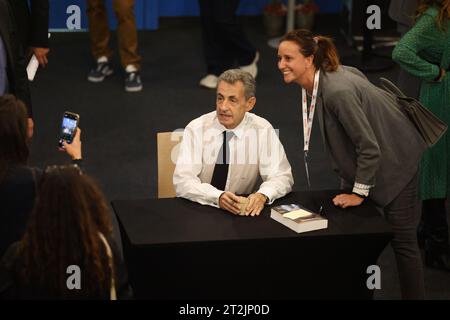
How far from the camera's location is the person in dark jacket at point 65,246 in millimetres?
3066

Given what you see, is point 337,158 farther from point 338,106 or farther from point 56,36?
point 56,36

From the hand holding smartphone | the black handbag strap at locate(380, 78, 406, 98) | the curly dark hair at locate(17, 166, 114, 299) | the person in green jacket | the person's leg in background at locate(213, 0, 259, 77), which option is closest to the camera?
the curly dark hair at locate(17, 166, 114, 299)

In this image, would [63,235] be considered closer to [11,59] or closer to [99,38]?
[11,59]

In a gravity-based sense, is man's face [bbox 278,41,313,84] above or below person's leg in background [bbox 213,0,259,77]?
above

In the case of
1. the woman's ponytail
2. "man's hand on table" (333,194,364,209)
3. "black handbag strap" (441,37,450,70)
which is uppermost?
the woman's ponytail

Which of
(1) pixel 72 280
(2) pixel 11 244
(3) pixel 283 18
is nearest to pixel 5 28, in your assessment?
(2) pixel 11 244

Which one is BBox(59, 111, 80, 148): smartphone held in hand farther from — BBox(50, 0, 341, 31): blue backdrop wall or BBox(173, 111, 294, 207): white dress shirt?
BBox(50, 0, 341, 31): blue backdrop wall

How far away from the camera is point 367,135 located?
409 cm

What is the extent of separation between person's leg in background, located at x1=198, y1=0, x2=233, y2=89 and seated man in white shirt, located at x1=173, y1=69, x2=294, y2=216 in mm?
2981

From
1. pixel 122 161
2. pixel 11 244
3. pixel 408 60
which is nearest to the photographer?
pixel 11 244

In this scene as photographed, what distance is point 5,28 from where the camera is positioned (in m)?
4.57

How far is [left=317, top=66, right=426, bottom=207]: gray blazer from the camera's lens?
4.09 meters

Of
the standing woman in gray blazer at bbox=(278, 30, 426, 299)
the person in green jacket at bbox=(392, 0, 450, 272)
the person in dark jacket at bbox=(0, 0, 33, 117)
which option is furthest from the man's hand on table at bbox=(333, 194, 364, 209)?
the person in dark jacket at bbox=(0, 0, 33, 117)

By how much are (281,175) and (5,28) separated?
1566 millimetres
